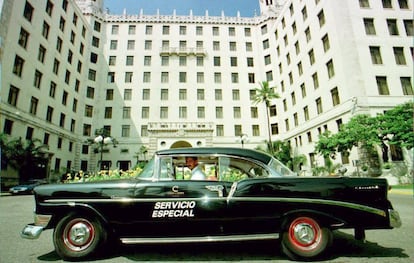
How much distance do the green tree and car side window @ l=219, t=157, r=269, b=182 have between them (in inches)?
799

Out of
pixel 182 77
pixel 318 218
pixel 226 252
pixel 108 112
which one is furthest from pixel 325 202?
pixel 108 112

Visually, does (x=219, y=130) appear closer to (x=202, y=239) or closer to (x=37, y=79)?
(x=37, y=79)

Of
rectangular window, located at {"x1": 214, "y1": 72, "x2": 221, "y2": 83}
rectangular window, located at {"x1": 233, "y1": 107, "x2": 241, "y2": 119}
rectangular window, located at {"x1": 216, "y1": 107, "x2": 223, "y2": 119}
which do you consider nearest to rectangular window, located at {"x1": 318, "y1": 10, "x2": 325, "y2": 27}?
rectangular window, located at {"x1": 233, "y1": 107, "x2": 241, "y2": 119}

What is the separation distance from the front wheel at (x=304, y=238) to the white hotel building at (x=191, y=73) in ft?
62.6

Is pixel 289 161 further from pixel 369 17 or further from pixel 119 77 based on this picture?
pixel 119 77

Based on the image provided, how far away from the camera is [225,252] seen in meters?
3.67

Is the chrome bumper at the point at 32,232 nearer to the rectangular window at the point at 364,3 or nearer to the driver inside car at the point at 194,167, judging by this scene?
the driver inside car at the point at 194,167

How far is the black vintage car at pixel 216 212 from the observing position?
3.33 m

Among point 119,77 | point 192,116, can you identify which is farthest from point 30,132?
point 192,116

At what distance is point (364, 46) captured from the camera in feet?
68.3

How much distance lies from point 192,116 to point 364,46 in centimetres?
2206

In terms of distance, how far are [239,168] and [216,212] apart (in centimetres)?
91

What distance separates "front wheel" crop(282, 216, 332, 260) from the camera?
3.28 metres

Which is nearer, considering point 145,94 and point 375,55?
point 375,55
